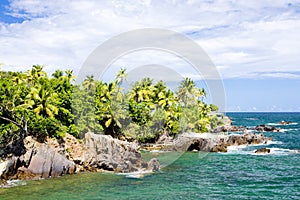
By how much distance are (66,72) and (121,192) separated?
46.0 m

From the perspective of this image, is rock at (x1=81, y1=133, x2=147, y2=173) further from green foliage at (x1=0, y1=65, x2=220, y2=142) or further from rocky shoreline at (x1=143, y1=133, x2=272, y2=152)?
rocky shoreline at (x1=143, y1=133, x2=272, y2=152)

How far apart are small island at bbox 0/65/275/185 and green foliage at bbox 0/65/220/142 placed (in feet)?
0.40

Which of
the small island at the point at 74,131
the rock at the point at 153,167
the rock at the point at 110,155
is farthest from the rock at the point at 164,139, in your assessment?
the rock at the point at 153,167

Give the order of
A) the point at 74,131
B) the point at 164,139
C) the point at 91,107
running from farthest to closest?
the point at 164,139
the point at 91,107
the point at 74,131

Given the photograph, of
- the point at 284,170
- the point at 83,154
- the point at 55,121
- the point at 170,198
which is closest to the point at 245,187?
the point at 170,198

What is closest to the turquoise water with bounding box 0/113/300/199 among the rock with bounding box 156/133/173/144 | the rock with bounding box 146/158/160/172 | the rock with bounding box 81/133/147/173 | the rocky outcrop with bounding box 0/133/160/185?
the rock with bounding box 146/158/160/172

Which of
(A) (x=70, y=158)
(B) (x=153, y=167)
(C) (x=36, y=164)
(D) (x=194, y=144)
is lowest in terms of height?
(B) (x=153, y=167)

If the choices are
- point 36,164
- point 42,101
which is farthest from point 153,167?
point 42,101

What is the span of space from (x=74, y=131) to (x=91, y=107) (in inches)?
333

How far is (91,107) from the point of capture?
55875 mm

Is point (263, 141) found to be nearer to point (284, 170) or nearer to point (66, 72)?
point (284, 170)

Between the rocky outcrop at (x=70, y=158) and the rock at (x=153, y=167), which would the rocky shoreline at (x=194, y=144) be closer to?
the rocky outcrop at (x=70, y=158)

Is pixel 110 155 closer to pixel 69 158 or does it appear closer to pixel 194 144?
pixel 69 158

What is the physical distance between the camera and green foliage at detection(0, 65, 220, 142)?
139ft
